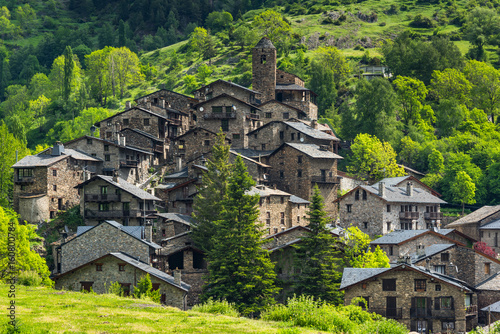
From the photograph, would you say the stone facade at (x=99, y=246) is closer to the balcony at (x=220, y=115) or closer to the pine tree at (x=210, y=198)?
the pine tree at (x=210, y=198)

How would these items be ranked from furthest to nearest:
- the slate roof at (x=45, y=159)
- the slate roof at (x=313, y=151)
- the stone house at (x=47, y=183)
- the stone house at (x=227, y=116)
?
1. the stone house at (x=227, y=116)
2. the slate roof at (x=313, y=151)
3. the slate roof at (x=45, y=159)
4. the stone house at (x=47, y=183)

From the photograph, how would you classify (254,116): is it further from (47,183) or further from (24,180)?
(24,180)

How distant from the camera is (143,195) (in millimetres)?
88562

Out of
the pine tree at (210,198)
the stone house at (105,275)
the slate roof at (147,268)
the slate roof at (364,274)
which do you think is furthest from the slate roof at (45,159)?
the slate roof at (364,274)

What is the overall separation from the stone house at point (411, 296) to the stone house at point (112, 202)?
86.0 feet

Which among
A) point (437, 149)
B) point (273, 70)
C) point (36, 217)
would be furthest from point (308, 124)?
point (36, 217)

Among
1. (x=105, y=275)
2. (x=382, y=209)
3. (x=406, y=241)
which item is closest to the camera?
(x=105, y=275)

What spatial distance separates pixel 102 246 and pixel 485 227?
51220mm

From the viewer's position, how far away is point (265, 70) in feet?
401

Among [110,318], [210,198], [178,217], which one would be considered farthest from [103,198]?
[110,318]

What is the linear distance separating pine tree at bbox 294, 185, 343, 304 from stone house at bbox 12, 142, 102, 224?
2988 centimetres

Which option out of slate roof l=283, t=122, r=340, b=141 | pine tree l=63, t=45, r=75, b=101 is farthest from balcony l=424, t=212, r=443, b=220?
pine tree l=63, t=45, r=75, b=101

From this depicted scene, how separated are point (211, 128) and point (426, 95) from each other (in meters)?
48.7

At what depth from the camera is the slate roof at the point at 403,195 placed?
96000 mm
